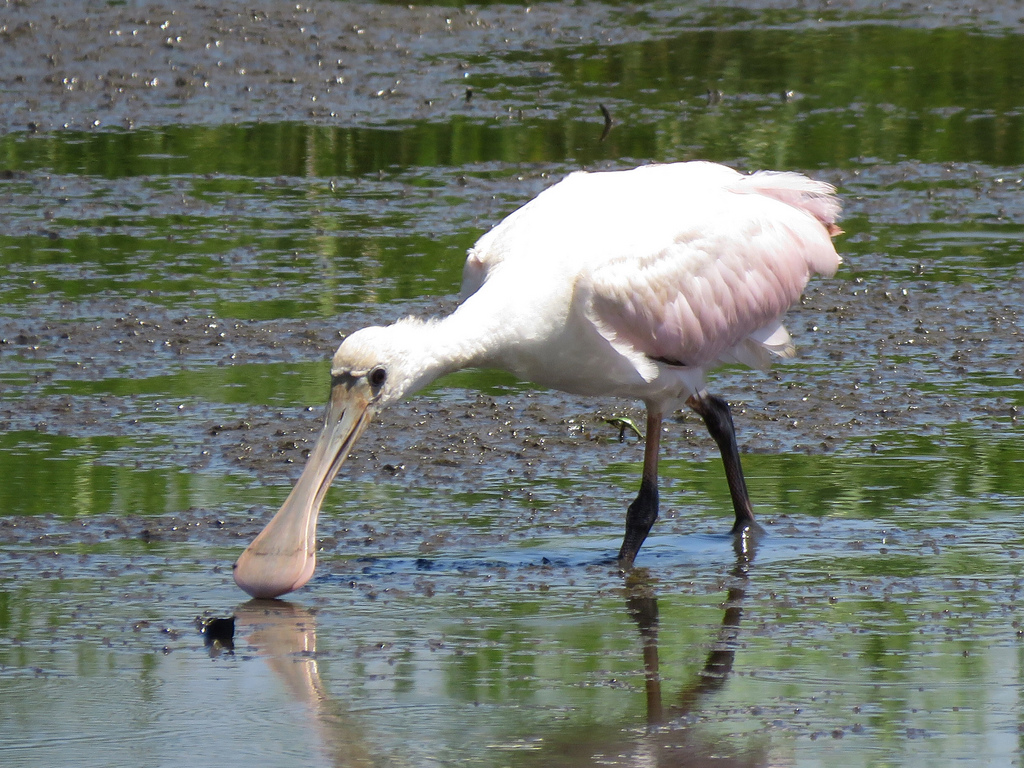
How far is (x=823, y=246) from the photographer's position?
6168mm

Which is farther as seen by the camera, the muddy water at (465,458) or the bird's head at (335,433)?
the bird's head at (335,433)

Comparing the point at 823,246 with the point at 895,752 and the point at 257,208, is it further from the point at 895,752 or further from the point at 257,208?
the point at 257,208

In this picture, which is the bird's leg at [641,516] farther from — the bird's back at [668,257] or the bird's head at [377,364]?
the bird's head at [377,364]

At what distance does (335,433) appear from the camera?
16.2 ft

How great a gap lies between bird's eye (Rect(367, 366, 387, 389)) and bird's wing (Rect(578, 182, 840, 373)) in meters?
0.68

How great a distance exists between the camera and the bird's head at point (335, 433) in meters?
4.83

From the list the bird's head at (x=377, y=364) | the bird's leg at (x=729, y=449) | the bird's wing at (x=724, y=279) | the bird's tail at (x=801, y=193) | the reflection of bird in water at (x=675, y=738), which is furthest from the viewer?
the bird's tail at (x=801, y=193)

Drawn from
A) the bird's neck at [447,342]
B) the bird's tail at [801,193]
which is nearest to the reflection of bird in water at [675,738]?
the bird's neck at [447,342]

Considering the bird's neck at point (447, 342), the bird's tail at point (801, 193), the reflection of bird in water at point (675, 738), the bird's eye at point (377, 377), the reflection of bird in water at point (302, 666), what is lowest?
the reflection of bird in water at point (302, 666)

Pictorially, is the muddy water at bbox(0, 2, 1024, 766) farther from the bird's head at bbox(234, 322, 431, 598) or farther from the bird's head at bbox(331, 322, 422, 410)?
the bird's head at bbox(331, 322, 422, 410)

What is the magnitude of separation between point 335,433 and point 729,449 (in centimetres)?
140

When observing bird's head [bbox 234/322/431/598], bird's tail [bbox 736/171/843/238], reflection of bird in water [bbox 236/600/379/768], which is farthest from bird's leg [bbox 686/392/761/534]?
reflection of bird in water [bbox 236/600/379/768]

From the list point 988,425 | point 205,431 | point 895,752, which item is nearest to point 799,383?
point 988,425

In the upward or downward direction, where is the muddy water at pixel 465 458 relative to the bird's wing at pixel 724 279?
downward
